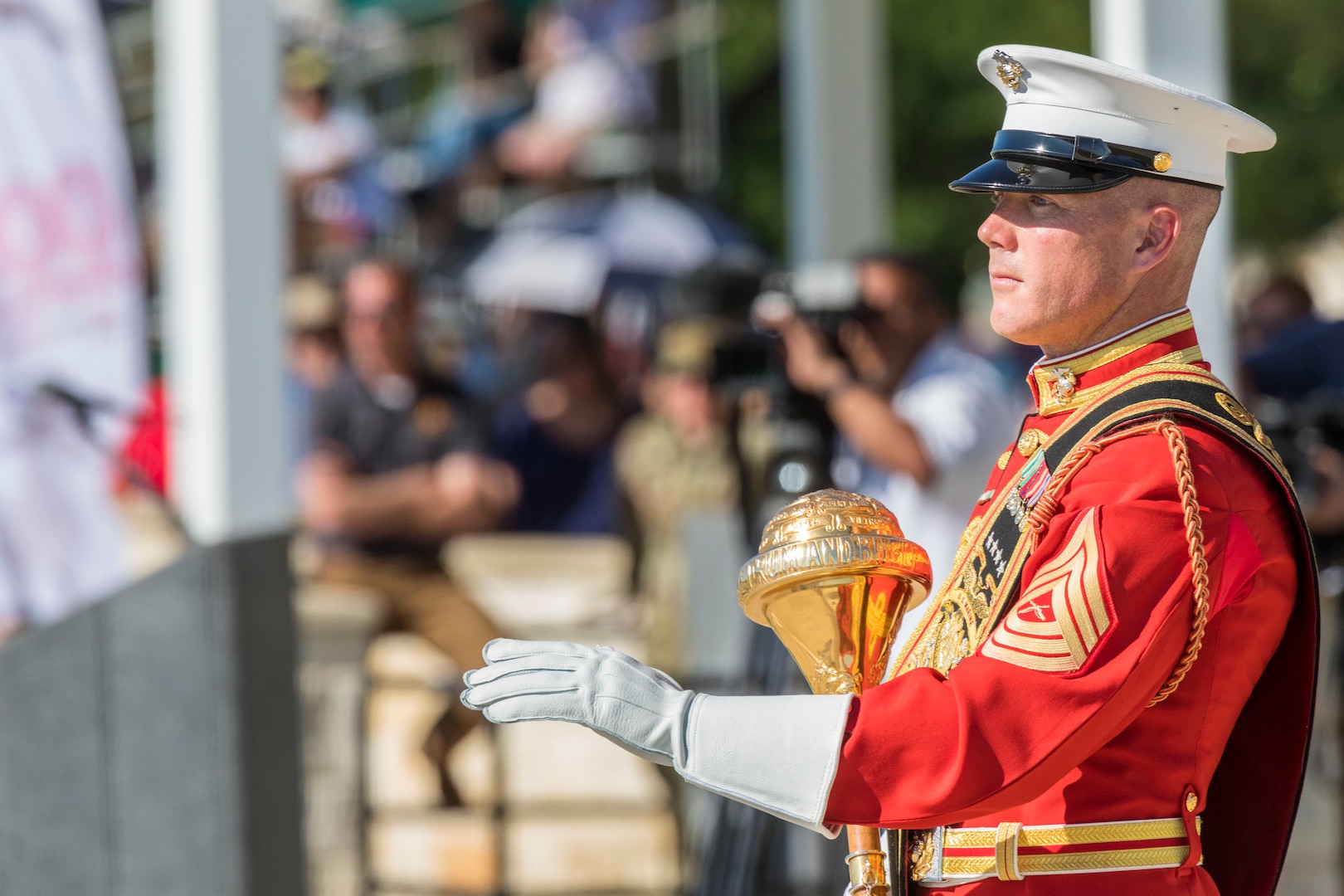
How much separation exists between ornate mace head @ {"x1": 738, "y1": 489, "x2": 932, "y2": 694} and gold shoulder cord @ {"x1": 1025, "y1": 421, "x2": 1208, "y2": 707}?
0.15m

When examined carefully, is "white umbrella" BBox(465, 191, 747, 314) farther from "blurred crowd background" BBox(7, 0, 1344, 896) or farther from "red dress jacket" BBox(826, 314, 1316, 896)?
"red dress jacket" BBox(826, 314, 1316, 896)

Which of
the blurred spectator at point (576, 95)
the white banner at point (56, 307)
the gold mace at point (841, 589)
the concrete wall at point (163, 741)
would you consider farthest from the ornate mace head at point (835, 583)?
the blurred spectator at point (576, 95)

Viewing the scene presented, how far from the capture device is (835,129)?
5.78m

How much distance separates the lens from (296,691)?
3.75 meters

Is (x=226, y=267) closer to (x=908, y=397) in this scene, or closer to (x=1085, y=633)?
(x=908, y=397)

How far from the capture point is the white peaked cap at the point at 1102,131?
183cm

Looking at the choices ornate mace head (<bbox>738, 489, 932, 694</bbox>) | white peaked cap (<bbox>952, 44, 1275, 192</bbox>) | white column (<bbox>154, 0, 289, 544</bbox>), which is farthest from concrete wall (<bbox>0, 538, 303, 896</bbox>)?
white peaked cap (<bbox>952, 44, 1275, 192</bbox>)

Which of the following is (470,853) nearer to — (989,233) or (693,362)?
(693,362)

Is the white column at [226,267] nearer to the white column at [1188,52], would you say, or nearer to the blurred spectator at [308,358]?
the white column at [1188,52]

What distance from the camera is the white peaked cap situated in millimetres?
1830

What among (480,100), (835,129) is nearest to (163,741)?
(835,129)

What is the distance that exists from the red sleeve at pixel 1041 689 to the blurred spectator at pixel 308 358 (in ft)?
14.5

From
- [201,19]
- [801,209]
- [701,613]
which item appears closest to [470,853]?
[701,613]

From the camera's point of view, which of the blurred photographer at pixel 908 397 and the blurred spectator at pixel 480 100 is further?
the blurred spectator at pixel 480 100
